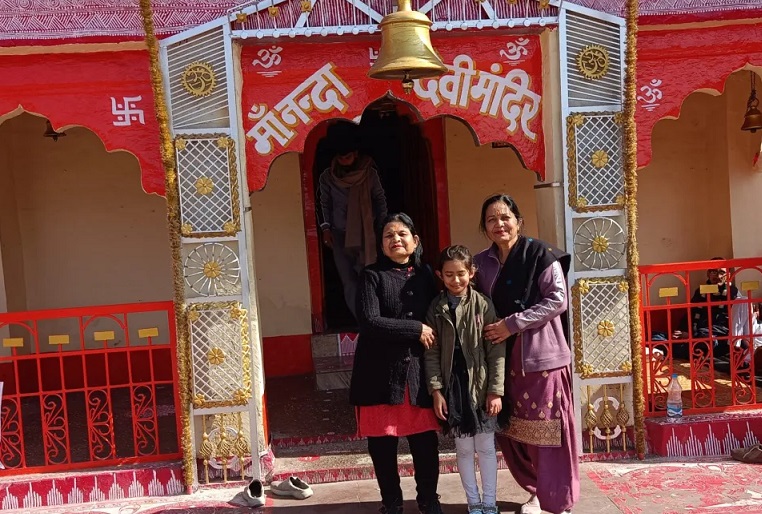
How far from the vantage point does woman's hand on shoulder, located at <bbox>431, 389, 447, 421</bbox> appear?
3854 millimetres

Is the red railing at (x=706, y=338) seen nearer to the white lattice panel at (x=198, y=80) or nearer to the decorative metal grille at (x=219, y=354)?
the decorative metal grille at (x=219, y=354)

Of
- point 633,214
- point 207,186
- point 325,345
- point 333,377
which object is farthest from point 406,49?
point 325,345

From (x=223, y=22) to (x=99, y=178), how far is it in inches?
121

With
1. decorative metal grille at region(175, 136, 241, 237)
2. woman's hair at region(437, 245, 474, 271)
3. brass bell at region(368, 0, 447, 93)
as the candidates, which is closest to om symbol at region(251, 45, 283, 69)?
decorative metal grille at region(175, 136, 241, 237)

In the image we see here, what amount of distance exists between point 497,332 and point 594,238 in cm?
131

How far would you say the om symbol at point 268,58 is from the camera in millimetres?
4645

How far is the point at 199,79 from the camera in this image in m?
4.54

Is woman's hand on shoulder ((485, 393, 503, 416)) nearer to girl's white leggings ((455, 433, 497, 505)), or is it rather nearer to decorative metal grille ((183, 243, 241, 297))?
girl's white leggings ((455, 433, 497, 505))

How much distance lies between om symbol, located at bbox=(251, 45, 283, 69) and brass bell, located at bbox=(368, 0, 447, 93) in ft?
2.78

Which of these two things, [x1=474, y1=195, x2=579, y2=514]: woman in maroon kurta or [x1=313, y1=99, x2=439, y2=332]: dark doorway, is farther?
[x1=313, y1=99, x2=439, y2=332]: dark doorway

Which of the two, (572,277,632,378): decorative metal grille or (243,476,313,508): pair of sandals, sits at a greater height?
(572,277,632,378): decorative metal grille

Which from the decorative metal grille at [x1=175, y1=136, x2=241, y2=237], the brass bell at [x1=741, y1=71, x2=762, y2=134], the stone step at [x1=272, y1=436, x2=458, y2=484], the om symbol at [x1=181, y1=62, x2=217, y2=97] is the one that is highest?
the om symbol at [x1=181, y1=62, x2=217, y2=97]

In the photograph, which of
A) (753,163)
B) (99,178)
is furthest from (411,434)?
(753,163)

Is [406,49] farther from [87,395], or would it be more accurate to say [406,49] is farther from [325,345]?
[325,345]
